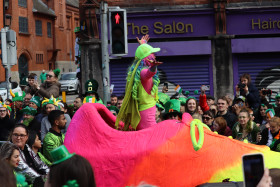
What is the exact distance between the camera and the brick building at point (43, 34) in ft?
149

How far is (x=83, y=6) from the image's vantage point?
17.7 metres

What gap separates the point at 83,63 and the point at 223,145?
1247 cm

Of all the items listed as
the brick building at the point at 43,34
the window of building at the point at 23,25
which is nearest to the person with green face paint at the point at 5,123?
Result: the brick building at the point at 43,34

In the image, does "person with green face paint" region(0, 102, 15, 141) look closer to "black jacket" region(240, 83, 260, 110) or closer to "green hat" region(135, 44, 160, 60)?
"green hat" region(135, 44, 160, 60)

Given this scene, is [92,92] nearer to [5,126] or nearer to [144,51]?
[5,126]

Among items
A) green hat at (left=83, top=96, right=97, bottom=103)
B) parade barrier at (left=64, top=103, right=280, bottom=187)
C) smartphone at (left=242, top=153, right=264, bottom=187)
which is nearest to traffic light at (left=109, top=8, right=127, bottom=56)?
green hat at (left=83, top=96, right=97, bottom=103)

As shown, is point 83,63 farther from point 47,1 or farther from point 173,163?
point 47,1

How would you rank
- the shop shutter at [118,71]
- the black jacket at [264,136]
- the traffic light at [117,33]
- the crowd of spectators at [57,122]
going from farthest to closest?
the shop shutter at [118,71] → the traffic light at [117,33] → the black jacket at [264,136] → the crowd of spectators at [57,122]

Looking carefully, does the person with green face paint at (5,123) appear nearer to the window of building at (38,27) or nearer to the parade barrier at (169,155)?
the parade barrier at (169,155)

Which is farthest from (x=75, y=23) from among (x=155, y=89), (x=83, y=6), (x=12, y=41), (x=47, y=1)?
(x=155, y=89)

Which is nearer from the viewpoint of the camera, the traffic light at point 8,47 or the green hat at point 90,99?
the green hat at point 90,99

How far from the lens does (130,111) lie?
22.5 ft

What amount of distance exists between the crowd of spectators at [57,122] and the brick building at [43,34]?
32428 millimetres

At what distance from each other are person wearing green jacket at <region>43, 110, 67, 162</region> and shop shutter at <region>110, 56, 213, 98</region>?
33.4ft
